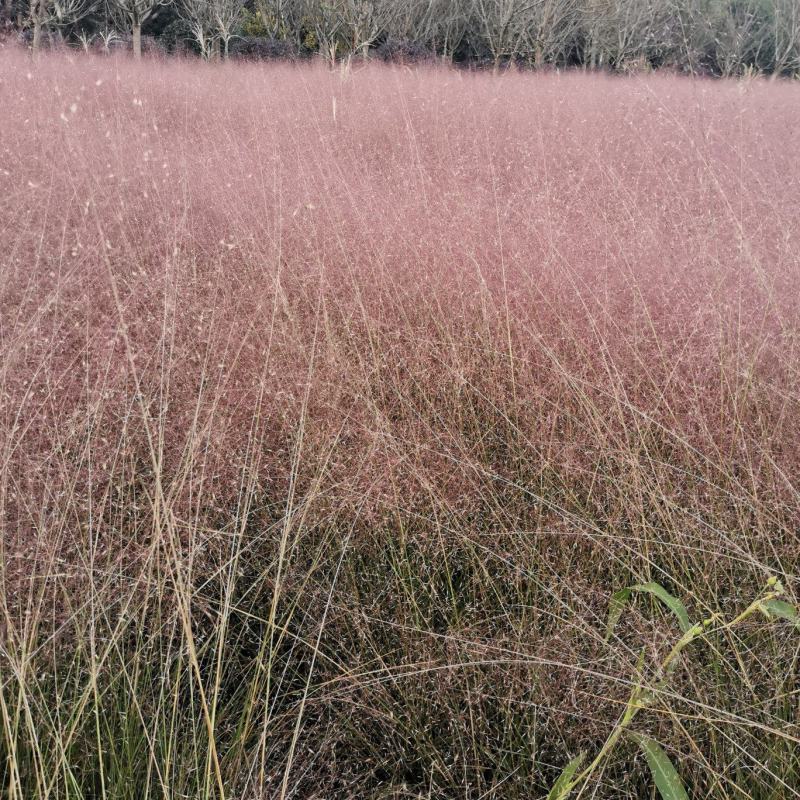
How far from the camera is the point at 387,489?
4.19 ft

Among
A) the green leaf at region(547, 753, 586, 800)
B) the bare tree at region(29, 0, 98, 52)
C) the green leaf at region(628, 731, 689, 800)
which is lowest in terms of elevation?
the green leaf at region(547, 753, 586, 800)

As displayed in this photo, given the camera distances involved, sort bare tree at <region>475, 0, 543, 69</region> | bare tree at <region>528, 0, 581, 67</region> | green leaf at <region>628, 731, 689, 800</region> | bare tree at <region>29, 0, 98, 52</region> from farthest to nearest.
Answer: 1. bare tree at <region>528, 0, 581, 67</region>
2. bare tree at <region>475, 0, 543, 69</region>
3. bare tree at <region>29, 0, 98, 52</region>
4. green leaf at <region>628, 731, 689, 800</region>

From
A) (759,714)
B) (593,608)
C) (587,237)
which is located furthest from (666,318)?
(759,714)

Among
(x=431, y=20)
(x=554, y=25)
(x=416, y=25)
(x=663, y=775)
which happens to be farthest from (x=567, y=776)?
(x=416, y=25)

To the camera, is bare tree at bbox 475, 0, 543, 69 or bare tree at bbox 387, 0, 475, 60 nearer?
bare tree at bbox 475, 0, 543, 69

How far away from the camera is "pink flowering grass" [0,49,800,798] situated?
95 centimetres

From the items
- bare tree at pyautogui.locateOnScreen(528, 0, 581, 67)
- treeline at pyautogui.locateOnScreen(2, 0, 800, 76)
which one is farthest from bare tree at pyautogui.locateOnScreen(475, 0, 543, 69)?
bare tree at pyautogui.locateOnScreen(528, 0, 581, 67)

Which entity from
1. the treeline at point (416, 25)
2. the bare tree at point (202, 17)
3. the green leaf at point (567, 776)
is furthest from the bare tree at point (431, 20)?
the green leaf at point (567, 776)

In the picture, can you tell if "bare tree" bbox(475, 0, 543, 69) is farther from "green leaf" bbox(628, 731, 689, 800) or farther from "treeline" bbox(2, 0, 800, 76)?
"green leaf" bbox(628, 731, 689, 800)

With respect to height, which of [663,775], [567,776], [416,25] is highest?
[416,25]

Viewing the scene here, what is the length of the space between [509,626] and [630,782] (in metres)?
0.29

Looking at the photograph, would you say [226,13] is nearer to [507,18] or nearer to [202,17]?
[202,17]

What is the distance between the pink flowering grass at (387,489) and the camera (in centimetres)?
95

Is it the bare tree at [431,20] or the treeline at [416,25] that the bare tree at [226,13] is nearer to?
the treeline at [416,25]
